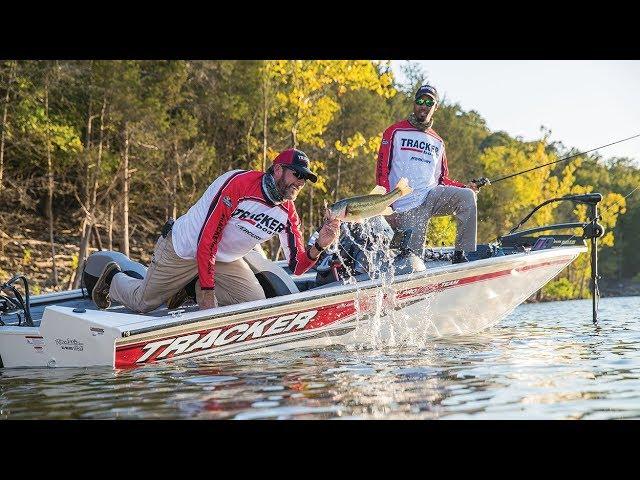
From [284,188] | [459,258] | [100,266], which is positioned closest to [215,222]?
[284,188]

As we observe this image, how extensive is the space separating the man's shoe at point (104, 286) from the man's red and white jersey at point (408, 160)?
2.77 m

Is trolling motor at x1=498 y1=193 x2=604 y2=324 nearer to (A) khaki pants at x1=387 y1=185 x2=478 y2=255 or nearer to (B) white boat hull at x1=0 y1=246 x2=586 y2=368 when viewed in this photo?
(B) white boat hull at x1=0 y1=246 x2=586 y2=368

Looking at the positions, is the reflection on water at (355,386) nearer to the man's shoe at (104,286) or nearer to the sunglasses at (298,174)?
the man's shoe at (104,286)

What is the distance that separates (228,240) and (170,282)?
584 mm

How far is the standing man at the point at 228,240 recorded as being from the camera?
7547mm

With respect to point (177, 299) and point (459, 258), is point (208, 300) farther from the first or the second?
point (459, 258)

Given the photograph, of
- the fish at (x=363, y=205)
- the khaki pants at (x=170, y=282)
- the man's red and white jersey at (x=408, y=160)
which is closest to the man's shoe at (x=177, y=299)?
the khaki pants at (x=170, y=282)

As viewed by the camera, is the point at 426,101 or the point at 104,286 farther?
the point at 426,101

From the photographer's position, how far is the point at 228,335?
780 cm

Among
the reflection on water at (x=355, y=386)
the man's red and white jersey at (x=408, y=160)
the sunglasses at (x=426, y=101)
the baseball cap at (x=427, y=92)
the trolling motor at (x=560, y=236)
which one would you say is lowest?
the reflection on water at (x=355, y=386)

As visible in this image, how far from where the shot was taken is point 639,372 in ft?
22.8

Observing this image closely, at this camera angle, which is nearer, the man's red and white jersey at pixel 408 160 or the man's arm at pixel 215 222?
the man's arm at pixel 215 222
